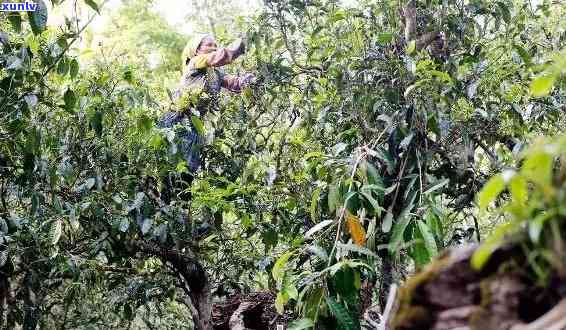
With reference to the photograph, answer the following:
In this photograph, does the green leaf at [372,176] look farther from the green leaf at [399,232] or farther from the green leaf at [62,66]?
the green leaf at [62,66]

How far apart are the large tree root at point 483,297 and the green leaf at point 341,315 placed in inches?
30.9

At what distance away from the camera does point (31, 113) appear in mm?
3072

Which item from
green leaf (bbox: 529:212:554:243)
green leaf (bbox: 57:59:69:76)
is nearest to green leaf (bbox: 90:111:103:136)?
green leaf (bbox: 57:59:69:76)

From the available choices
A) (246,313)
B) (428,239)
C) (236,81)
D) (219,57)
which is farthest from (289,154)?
(428,239)

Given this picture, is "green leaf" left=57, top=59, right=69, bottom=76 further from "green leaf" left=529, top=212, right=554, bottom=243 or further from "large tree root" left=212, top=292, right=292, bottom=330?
"green leaf" left=529, top=212, right=554, bottom=243

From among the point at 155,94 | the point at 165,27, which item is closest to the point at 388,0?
the point at 155,94

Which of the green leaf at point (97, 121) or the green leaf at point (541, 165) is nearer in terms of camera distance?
the green leaf at point (541, 165)

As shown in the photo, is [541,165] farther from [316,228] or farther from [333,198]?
[333,198]

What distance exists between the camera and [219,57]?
4207 mm

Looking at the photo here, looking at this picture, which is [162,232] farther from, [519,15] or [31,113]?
[519,15]

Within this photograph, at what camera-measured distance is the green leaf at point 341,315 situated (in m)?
1.75

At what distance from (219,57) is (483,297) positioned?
11.5 feet

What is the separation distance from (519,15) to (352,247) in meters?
1.83

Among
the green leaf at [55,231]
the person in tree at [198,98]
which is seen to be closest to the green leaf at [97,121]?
the green leaf at [55,231]
